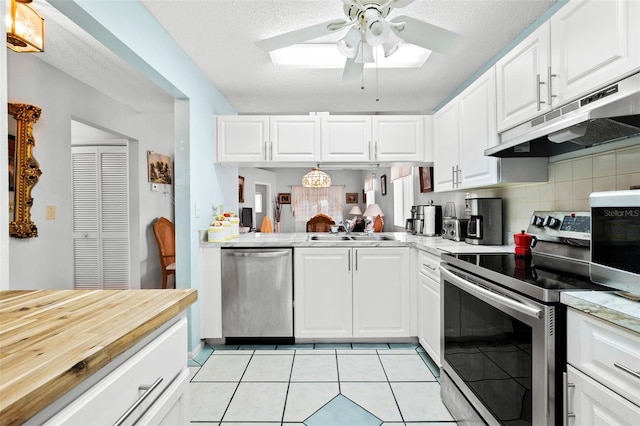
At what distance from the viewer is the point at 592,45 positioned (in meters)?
1.30

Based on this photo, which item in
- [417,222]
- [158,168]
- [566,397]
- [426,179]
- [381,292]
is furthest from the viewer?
[158,168]

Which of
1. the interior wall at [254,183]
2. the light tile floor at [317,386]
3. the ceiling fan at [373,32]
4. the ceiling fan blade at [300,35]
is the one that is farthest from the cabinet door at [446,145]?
the interior wall at [254,183]

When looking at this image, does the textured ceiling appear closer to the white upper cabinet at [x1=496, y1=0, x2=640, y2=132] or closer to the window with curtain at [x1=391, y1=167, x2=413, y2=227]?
the white upper cabinet at [x1=496, y1=0, x2=640, y2=132]

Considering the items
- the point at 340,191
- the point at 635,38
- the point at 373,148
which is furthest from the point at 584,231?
the point at 340,191

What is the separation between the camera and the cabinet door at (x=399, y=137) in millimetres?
3061

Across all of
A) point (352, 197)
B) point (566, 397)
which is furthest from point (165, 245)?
point (352, 197)

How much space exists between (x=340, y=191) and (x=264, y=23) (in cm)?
731

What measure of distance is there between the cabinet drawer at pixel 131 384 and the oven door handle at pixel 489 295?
1141 millimetres

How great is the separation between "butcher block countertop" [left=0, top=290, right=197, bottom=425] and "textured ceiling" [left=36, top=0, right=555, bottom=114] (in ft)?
5.78

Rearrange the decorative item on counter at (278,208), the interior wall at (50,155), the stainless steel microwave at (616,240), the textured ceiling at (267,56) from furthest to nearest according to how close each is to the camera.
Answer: the decorative item on counter at (278,208), the interior wall at (50,155), the textured ceiling at (267,56), the stainless steel microwave at (616,240)

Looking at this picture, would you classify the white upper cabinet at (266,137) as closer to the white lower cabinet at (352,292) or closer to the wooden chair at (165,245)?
the white lower cabinet at (352,292)

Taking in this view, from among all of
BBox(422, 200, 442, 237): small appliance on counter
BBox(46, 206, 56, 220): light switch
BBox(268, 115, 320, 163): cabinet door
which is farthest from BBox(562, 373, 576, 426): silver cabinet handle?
BBox(46, 206, 56, 220): light switch

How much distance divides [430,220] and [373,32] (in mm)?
2028

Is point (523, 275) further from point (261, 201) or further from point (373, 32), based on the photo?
point (261, 201)
